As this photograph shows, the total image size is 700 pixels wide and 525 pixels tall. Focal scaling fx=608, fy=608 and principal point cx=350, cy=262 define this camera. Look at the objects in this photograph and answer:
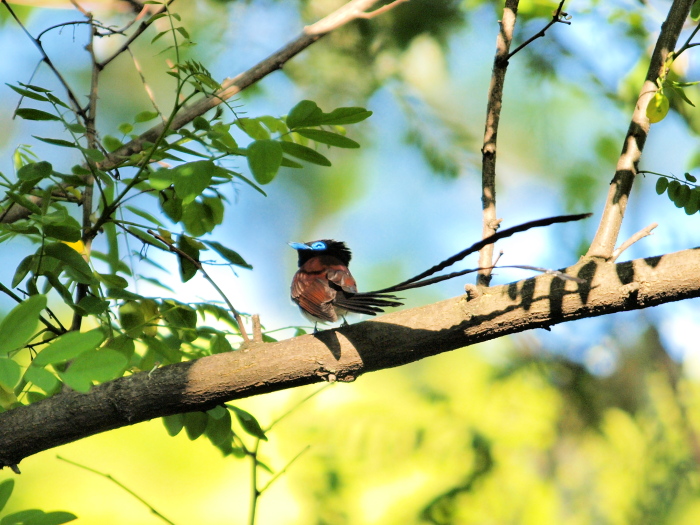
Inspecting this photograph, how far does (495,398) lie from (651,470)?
995 millimetres

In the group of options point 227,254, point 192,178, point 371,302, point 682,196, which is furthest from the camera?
point 227,254

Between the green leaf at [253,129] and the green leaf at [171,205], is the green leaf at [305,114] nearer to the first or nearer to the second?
the green leaf at [253,129]

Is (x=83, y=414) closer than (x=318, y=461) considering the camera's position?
Yes

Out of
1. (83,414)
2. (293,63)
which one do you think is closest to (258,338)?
(83,414)

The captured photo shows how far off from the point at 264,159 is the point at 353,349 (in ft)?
1.71

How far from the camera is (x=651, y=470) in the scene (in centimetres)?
354

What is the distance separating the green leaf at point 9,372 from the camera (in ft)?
3.65

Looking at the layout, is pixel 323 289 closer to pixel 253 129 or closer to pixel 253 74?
pixel 253 129

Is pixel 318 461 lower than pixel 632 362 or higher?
lower

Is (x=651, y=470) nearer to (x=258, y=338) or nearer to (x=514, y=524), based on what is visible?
(x=514, y=524)

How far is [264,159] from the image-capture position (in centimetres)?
139

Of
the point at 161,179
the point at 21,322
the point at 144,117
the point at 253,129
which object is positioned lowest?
the point at 21,322

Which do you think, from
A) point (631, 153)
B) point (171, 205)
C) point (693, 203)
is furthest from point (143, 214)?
point (693, 203)

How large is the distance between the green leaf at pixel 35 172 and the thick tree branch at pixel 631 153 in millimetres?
1384
